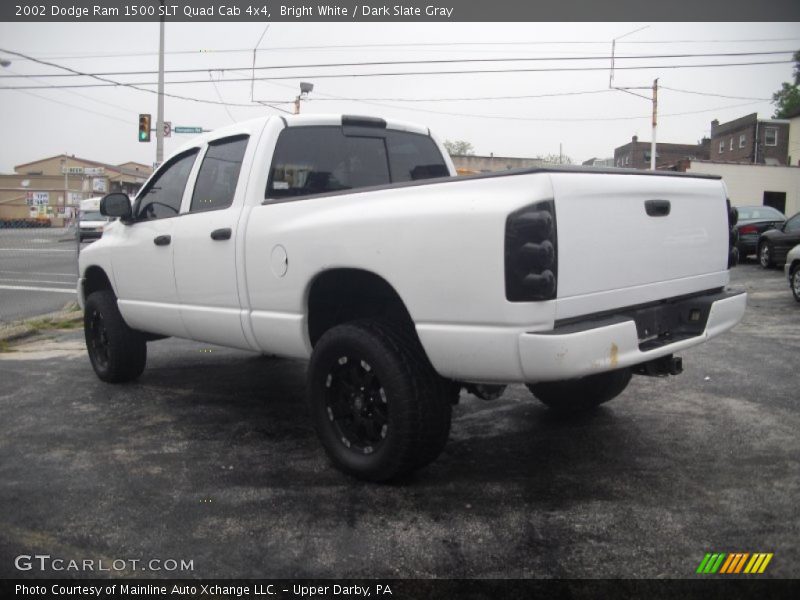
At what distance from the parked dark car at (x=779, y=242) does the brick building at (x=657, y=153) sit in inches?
1697

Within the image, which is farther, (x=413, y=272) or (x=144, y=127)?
(x=144, y=127)

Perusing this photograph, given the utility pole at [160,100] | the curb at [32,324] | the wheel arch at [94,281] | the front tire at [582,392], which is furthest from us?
the utility pole at [160,100]

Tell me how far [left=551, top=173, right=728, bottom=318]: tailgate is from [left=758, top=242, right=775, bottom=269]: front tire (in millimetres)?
13708

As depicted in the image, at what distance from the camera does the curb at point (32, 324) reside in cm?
835

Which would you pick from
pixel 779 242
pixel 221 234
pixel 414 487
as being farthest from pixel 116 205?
pixel 779 242

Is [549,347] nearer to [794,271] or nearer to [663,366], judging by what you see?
[663,366]

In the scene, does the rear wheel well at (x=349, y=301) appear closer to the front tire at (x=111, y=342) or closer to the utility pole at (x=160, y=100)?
the front tire at (x=111, y=342)

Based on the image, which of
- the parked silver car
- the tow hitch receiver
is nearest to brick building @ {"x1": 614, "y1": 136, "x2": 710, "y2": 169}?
the parked silver car

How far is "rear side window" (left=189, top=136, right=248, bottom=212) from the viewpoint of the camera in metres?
4.57

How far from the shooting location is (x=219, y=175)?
4738mm

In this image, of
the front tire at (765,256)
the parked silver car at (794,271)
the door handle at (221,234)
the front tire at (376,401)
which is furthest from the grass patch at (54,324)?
the front tire at (765,256)

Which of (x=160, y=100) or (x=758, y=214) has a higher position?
(x=160, y=100)

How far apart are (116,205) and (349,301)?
239 centimetres

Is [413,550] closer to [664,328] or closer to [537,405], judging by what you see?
[664,328]
